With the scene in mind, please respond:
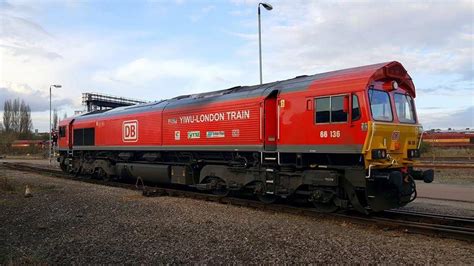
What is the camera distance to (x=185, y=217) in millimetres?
10914

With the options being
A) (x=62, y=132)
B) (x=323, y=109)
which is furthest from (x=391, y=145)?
(x=62, y=132)

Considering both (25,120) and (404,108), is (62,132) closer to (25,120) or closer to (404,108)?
(404,108)

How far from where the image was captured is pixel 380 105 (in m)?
10.7

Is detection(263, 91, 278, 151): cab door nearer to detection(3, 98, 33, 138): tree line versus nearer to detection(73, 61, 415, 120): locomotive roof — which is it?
detection(73, 61, 415, 120): locomotive roof

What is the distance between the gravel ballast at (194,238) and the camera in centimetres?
722

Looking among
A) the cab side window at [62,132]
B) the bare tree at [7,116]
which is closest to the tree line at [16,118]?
the bare tree at [7,116]

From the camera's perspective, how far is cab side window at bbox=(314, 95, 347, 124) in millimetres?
10616

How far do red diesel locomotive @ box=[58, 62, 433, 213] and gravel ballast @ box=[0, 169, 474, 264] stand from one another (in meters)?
0.92

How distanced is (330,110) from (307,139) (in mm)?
992

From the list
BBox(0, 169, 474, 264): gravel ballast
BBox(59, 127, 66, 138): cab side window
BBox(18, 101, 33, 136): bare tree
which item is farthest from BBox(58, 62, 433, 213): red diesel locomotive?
BBox(18, 101, 33, 136): bare tree

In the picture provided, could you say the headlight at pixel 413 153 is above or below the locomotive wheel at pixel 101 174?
above

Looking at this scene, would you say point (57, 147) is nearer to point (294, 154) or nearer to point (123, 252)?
point (294, 154)

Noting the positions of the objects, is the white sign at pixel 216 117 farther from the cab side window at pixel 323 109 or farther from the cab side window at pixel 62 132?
the cab side window at pixel 62 132

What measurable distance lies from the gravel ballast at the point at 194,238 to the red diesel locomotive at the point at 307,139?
919 mm
